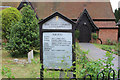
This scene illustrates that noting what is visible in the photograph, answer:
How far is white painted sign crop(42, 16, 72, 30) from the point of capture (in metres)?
4.11

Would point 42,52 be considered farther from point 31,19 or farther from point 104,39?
point 104,39

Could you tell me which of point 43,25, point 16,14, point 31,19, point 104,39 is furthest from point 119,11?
point 43,25

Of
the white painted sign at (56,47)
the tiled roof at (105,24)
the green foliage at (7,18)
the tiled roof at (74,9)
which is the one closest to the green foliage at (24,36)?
the white painted sign at (56,47)

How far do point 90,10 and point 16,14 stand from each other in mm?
11986

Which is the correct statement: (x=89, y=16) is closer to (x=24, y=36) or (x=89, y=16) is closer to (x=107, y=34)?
(x=107, y=34)

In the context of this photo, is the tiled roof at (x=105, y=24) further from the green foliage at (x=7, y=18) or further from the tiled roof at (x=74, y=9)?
the green foliage at (x=7, y=18)

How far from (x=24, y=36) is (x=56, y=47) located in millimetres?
4552

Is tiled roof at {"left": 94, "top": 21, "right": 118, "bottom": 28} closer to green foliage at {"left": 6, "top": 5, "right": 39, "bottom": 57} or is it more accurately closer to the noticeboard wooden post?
green foliage at {"left": 6, "top": 5, "right": 39, "bottom": 57}

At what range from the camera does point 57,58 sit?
414 cm

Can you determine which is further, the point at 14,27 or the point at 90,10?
the point at 90,10

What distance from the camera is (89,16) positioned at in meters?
18.3

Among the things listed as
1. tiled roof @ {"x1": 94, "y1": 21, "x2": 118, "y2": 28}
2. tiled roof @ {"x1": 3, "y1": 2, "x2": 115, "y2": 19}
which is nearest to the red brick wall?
tiled roof @ {"x1": 94, "y1": 21, "x2": 118, "y2": 28}

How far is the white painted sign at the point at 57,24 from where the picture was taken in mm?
4105

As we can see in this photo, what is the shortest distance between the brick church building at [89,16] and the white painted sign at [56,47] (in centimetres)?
1466
